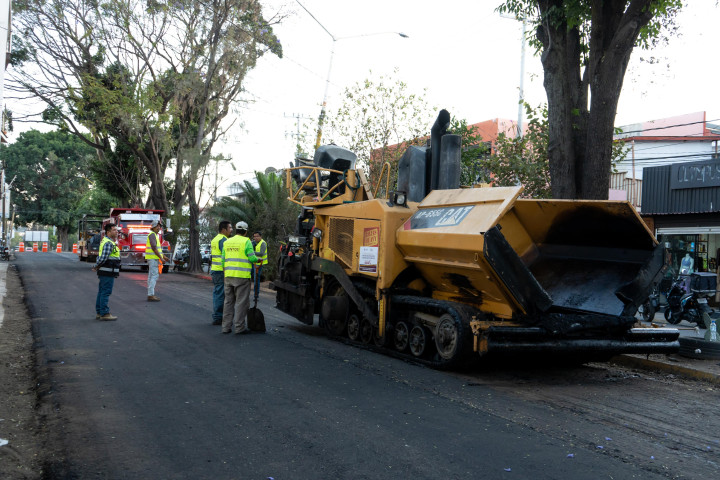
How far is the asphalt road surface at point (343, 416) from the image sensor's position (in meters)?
4.26

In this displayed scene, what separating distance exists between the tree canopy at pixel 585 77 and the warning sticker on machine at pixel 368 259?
12.1 feet

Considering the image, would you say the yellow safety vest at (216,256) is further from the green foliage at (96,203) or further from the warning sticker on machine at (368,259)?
the green foliage at (96,203)

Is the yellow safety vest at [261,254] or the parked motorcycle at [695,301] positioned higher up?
the yellow safety vest at [261,254]

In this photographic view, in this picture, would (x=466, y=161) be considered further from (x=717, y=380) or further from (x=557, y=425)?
(x=557, y=425)

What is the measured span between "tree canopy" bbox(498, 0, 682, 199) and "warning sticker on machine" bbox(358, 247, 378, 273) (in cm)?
368

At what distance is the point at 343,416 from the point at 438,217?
3.04 m

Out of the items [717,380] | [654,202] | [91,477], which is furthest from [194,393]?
[654,202]

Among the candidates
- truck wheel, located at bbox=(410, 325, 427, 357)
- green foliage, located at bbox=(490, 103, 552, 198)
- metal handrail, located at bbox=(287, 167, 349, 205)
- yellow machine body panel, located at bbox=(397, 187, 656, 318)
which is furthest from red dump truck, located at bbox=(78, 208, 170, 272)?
yellow machine body panel, located at bbox=(397, 187, 656, 318)

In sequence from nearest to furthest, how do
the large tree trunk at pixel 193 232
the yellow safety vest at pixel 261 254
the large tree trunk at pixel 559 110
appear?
the large tree trunk at pixel 559 110 < the yellow safety vest at pixel 261 254 < the large tree trunk at pixel 193 232

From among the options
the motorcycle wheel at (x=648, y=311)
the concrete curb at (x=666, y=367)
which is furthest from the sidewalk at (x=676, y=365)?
the motorcycle wheel at (x=648, y=311)

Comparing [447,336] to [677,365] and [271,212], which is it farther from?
[271,212]

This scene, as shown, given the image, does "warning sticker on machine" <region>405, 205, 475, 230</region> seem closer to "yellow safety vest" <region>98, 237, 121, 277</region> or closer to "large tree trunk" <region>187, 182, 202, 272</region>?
"yellow safety vest" <region>98, 237, 121, 277</region>

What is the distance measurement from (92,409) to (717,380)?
266 inches

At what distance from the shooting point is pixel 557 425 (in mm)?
5316
